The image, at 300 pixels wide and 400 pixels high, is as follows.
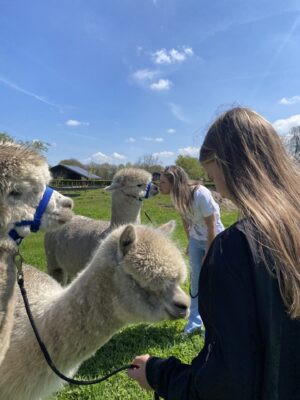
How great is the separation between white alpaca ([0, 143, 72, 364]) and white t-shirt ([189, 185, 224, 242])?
7.05 ft

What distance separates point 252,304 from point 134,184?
15.5 ft

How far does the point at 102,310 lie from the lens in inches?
83.1

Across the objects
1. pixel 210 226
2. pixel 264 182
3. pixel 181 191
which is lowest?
pixel 210 226

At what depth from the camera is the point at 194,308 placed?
4.40 metres

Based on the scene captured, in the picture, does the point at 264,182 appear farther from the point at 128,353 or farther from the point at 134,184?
the point at 134,184

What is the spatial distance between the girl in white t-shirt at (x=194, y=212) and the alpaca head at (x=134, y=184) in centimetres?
128

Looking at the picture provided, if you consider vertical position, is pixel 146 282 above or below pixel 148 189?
below

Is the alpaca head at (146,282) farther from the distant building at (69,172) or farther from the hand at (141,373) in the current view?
the distant building at (69,172)

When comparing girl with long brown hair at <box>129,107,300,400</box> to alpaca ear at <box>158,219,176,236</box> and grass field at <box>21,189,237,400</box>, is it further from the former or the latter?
grass field at <box>21,189,237,400</box>

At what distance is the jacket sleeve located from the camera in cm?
105

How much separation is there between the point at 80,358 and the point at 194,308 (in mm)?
2488

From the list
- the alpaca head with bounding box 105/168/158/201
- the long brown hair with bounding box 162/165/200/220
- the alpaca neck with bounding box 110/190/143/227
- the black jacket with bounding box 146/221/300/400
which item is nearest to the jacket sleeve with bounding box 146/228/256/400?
the black jacket with bounding box 146/221/300/400

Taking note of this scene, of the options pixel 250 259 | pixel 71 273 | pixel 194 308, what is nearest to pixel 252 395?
pixel 250 259

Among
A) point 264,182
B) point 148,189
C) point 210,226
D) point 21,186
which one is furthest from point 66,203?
point 148,189
